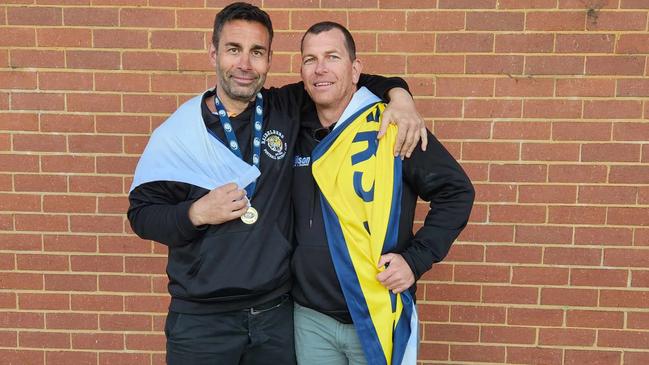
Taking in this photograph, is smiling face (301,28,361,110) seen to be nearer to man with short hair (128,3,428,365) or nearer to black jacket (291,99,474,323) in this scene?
man with short hair (128,3,428,365)

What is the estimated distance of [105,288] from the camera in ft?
11.7

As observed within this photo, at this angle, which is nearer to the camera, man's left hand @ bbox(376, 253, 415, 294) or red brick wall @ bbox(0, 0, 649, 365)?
man's left hand @ bbox(376, 253, 415, 294)

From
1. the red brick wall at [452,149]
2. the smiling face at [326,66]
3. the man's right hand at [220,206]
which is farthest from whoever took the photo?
the red brick wall at [452,149]

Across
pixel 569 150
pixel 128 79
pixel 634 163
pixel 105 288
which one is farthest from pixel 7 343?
pixel 634 163

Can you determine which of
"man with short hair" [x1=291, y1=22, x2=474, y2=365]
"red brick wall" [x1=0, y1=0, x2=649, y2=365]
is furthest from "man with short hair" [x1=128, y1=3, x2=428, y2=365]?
"red brick wall" [x1=0, y1=0, x2=649, y2=365]

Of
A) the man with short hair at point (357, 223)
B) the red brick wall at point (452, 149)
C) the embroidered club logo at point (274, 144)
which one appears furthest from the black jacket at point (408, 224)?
the red brick wall at point (452, 149)

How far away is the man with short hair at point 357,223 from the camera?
2.30m

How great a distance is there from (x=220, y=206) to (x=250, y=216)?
0.17 metres

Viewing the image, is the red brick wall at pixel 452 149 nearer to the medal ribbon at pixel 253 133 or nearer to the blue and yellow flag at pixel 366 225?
the medal ribbon at pixel 253 133

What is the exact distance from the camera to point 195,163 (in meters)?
2.30

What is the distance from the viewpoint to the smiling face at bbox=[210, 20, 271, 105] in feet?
7.73

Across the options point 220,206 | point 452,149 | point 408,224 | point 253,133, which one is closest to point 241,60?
point 253,133

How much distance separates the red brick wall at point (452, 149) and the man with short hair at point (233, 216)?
994 millimetres

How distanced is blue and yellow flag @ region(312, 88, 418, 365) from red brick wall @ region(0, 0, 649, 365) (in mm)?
1116
